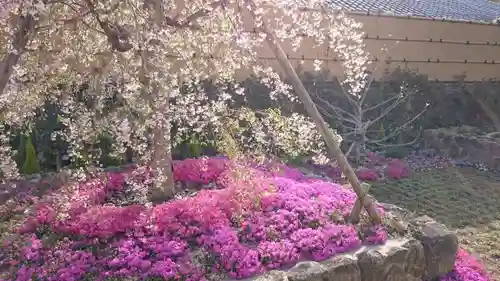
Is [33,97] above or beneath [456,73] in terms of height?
beneath

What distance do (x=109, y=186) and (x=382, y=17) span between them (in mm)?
8457

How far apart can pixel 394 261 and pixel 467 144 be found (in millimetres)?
6887

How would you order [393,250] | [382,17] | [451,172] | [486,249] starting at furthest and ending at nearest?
[382,17] → [451,172] → [486,249] → [393,250]

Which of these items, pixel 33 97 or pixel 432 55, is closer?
pixel 33 97

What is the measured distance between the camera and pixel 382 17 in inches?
442

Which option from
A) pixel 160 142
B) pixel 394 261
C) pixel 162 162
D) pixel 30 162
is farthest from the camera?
pixel 30 162

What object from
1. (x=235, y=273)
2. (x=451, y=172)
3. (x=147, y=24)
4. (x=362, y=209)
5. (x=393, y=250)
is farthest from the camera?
(x=451, y=172)

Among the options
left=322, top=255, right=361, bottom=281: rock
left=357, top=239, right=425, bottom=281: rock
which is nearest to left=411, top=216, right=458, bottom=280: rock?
left=357, top=239, right=425, bottom=281: rock

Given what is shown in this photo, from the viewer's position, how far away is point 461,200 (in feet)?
24.1

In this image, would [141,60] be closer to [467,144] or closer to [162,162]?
[162,162]

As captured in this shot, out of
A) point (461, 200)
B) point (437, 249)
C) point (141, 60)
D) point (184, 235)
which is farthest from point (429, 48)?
point (184, 235)

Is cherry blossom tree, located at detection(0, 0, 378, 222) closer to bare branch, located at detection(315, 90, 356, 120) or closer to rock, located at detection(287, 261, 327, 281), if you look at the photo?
rock, located at detection(287, 261, 327, 281)

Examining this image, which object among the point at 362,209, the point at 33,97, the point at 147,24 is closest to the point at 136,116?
the point at 147,24

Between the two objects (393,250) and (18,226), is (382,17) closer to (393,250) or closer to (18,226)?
(393,250)
